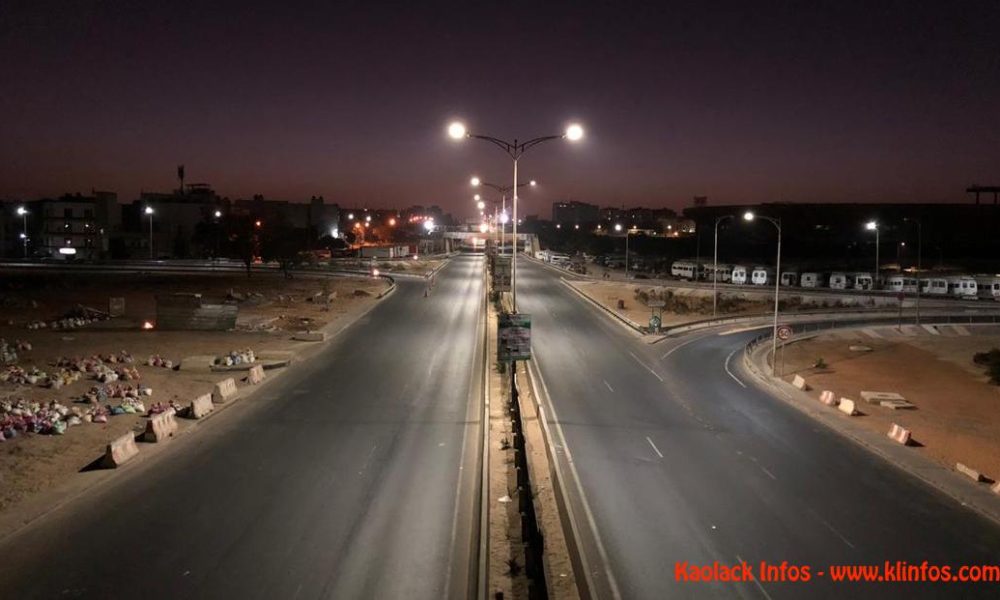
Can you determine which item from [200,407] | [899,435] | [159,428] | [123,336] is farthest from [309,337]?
[899,435]

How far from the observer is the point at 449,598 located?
1080cm

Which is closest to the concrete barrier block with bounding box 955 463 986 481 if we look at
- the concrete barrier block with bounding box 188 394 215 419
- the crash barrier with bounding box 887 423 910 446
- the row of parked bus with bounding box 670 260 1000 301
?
the crash barrier with bounding box 887 423 910 446

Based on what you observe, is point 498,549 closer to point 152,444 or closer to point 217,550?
point 217,550

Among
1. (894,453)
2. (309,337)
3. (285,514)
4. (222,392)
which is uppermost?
(309,337)

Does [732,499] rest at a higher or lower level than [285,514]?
lower

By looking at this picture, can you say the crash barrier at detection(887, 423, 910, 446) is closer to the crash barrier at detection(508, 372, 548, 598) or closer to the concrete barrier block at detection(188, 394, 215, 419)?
the crash barrier at detection(508, 372, 548, 598)

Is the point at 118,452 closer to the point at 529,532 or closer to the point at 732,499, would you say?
the point at 529,532

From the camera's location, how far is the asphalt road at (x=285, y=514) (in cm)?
1126

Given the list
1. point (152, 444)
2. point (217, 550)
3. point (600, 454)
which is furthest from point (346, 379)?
point (217, 550)

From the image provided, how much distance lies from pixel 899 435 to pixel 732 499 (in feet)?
30.7

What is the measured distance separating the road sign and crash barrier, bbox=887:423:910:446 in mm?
11830

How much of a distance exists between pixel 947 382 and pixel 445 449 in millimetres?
27627

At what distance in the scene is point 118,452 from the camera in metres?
16.7

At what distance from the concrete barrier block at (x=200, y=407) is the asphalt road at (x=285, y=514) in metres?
0.47
